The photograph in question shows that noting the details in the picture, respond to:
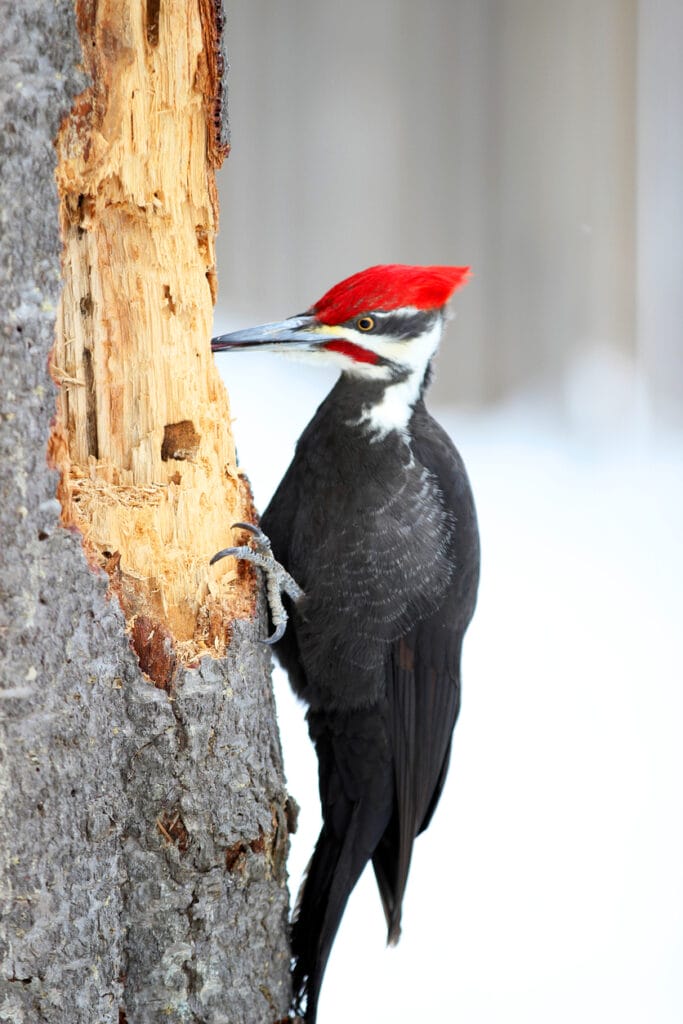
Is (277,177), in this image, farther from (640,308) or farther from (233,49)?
(640,308)

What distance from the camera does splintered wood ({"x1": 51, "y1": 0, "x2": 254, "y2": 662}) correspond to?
1.49 metres

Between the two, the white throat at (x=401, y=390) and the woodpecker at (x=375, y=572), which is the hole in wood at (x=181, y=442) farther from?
the white throat at (x=401, y=390)

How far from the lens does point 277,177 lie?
304cm

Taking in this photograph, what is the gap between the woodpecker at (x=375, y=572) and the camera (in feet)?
6.60

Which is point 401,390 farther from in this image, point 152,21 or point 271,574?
point 152,21

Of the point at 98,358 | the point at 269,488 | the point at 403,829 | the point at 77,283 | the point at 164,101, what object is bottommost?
the point at 403,829

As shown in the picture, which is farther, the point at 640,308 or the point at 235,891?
the point at 640,308

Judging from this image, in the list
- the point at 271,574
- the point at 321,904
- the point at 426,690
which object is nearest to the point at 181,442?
the point at 271,574

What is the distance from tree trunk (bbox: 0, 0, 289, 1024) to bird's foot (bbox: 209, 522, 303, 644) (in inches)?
1.0

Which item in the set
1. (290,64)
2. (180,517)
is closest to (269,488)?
(290,64)

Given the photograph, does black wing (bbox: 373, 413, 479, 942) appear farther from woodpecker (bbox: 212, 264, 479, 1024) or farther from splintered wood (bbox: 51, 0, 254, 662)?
splintered wood (bbox: 51, 0, 254, 662)

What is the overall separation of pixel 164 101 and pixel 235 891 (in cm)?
113

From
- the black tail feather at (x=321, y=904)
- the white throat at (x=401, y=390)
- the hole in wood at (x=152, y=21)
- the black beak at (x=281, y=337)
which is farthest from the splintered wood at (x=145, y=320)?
the black tail feather at (x=321, y=904)

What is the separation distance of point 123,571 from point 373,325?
71cm
